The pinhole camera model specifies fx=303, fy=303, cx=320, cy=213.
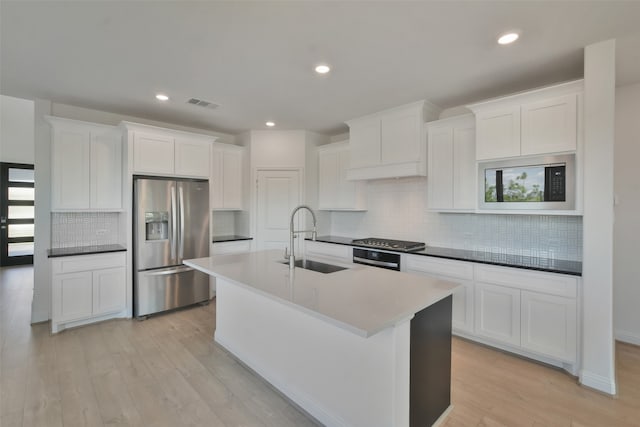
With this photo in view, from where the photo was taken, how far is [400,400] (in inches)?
63.3

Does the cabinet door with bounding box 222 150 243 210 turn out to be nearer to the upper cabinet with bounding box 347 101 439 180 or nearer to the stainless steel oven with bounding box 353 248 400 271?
the upper cabinet with bounding box 347 101 439 180

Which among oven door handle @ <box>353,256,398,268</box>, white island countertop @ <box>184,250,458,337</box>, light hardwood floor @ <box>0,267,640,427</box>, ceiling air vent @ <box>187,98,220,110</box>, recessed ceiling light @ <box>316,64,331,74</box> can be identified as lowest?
light hardwood floor @ <box>0,267,640,427</box>

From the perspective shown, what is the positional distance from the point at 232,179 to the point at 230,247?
3.59ft

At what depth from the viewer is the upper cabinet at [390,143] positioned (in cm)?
361

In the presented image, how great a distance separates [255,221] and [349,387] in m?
3.41

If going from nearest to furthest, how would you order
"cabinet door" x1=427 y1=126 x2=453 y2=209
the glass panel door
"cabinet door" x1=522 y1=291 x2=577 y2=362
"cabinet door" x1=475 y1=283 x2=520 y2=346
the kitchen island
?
the kitchen island
"cabinet door" x1=522 y1=291 x2=577 y2=362
"cabinet door" x1=475 y1=283 x2=520 y2=346
"cabinet door" x1=427 y1=126 x2=453 y2=209
the glass panel door

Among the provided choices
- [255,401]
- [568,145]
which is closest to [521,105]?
[568,145]

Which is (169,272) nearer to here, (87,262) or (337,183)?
(87,262)

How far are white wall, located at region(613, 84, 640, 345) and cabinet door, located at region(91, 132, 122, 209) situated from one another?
5.71 m

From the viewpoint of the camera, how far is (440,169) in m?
3.53

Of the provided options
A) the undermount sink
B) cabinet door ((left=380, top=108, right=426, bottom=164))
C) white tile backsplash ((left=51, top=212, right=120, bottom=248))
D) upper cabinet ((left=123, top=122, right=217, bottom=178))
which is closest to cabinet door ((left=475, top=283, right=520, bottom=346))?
the undermount sink

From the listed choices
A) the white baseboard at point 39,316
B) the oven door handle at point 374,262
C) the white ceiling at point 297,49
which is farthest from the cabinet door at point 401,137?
the white baseboard at point 39,316

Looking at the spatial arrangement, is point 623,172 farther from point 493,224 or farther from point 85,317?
point 85,317

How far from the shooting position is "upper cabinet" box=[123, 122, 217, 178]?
374 cm
